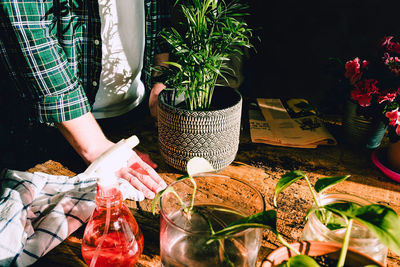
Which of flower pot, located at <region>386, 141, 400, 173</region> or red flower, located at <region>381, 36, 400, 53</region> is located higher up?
red flower, located at <region>381, 36, 400, 53</region>

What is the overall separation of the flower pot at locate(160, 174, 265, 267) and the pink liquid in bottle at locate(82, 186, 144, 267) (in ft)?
0.33

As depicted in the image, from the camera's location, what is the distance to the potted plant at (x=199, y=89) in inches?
28.4

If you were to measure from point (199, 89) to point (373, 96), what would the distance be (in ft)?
1.88

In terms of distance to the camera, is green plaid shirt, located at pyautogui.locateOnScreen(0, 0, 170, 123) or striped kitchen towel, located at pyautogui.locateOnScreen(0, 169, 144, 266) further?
green plaid shirt, located at pyautogui.locateOnScreen(0, 0, 170, 123)

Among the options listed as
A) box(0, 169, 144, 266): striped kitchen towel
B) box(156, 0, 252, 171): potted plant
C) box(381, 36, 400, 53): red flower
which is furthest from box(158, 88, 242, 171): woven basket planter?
box(381, 36, 400, 53): red flower

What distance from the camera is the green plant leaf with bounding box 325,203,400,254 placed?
31 cm

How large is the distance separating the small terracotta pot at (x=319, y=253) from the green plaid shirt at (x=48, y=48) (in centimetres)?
75

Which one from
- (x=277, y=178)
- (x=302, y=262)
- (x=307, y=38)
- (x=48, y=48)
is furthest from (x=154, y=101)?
(x=307, y=38)


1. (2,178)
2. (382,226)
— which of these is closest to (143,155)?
(2,178)

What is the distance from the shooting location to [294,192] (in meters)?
0.78

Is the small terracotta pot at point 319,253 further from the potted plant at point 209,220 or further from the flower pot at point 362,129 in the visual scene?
the flower pot at point 362,129

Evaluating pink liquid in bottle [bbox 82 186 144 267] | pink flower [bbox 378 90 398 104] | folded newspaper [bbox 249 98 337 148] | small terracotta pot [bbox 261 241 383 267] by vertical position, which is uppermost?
pink flower [bbox 378 90 398 104]

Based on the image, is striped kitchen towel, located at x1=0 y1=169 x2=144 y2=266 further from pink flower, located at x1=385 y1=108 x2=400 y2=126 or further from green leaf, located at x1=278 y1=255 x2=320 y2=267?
pink flower, located at x1=385 y1=108 x2=400 y2=126

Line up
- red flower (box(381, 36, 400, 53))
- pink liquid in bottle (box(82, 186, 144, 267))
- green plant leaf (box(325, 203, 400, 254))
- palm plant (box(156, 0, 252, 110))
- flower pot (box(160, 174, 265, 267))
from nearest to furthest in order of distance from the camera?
green plant leaf (box(325, 203, 400, 254)) → flower pot (box(160, 174, 265, 267)) → pink liquid in bottle (box(82, 186, 144, 267)) → palm plant (box(156, 0, 252, 110)) → red flower (box(381, 36, 400, 53))
